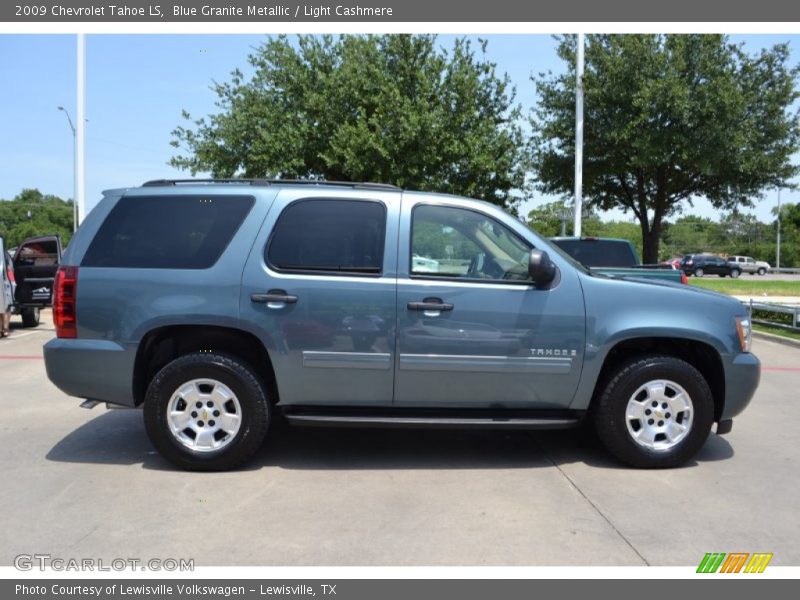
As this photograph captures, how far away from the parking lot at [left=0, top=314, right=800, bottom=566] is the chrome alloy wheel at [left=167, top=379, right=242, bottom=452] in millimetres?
249

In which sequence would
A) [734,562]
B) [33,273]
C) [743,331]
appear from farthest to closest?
1. [33,273]
2. [743,331]
3. [734,562]

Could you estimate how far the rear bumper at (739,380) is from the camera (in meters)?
5.16

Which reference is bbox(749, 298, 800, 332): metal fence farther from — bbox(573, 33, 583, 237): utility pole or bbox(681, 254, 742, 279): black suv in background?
bbox(681, 254, 742, 279): black suv in background

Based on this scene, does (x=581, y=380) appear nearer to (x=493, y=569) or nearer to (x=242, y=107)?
(x=493, y=569)

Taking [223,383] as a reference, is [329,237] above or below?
above

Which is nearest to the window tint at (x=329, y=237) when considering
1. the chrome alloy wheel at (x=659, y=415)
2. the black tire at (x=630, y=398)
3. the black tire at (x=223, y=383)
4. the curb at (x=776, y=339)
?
the black tire at (x=223, y=383)

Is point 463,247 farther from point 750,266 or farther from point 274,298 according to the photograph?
point 750,266

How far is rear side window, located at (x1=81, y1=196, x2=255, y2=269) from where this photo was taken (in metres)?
5.06

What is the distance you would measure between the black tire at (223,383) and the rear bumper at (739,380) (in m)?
3.36

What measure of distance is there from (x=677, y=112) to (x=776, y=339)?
798 centimetres

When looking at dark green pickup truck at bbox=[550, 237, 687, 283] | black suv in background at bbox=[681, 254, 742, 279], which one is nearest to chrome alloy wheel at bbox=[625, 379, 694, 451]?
dark green pickup truck at bbox=[550, 237, 687, 283]

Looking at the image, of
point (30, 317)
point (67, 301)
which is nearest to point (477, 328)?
point (67, 301)

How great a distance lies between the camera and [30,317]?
14711mm

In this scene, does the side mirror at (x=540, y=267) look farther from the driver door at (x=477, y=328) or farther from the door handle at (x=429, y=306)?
the door handle at (x=429, y=306)
